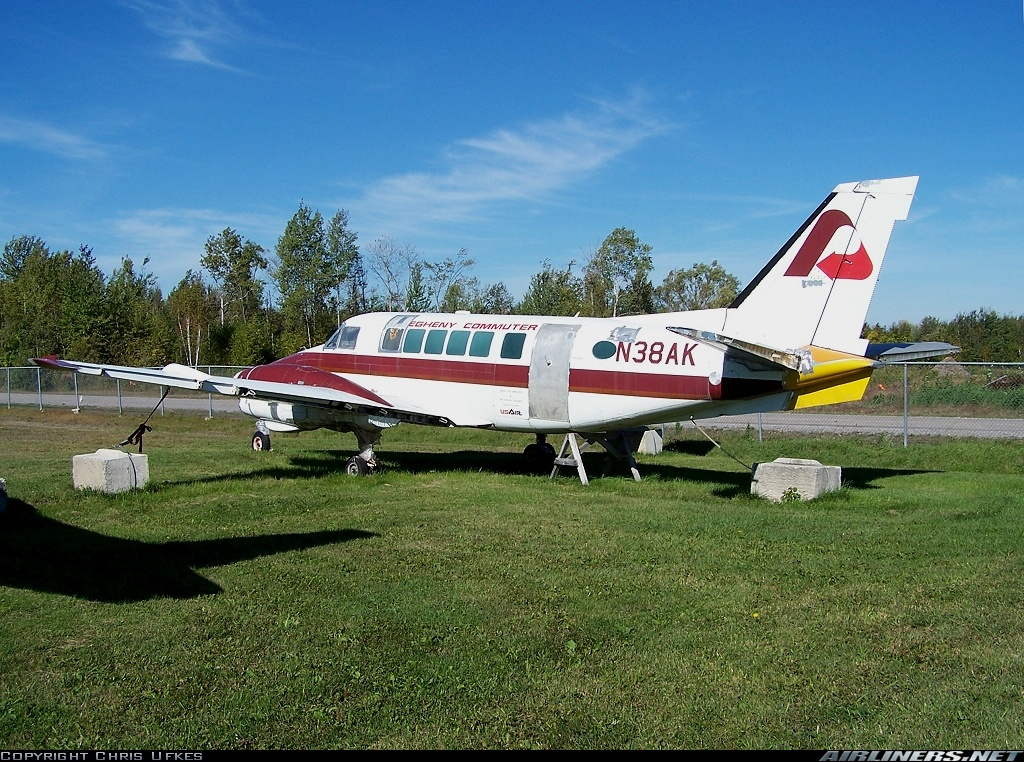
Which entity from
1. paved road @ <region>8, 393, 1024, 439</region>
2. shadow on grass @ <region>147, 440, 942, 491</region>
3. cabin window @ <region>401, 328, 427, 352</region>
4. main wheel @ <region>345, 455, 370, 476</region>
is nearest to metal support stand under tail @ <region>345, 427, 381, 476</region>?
main wheel @ <region>345, 455, 370, 476</region>

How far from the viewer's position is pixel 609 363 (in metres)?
13.9

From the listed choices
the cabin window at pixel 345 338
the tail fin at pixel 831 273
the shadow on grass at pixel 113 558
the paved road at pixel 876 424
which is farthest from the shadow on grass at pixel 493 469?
the paved road at pixel 876 424

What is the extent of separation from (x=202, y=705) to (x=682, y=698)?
3.08 m

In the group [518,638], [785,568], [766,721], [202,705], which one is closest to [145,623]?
[202,705]

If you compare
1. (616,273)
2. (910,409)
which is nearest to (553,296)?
(616,273)

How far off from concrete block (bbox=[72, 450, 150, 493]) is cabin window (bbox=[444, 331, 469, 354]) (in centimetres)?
→ 586

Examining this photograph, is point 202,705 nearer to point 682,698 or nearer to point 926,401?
→ point 682,698

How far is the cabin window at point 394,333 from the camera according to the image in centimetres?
1731

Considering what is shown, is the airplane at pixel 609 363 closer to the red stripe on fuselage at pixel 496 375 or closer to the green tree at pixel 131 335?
the red stripe on fuselage at pixel 496 375

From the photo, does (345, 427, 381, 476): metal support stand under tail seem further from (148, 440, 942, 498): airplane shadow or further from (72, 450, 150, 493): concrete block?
(72, 450, 150, 493): concrete block

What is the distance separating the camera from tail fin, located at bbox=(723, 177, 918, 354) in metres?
12.1

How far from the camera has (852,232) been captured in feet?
40.2

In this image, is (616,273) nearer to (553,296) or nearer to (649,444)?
(553,296)

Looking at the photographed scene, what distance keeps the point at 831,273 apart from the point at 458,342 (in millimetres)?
6907
